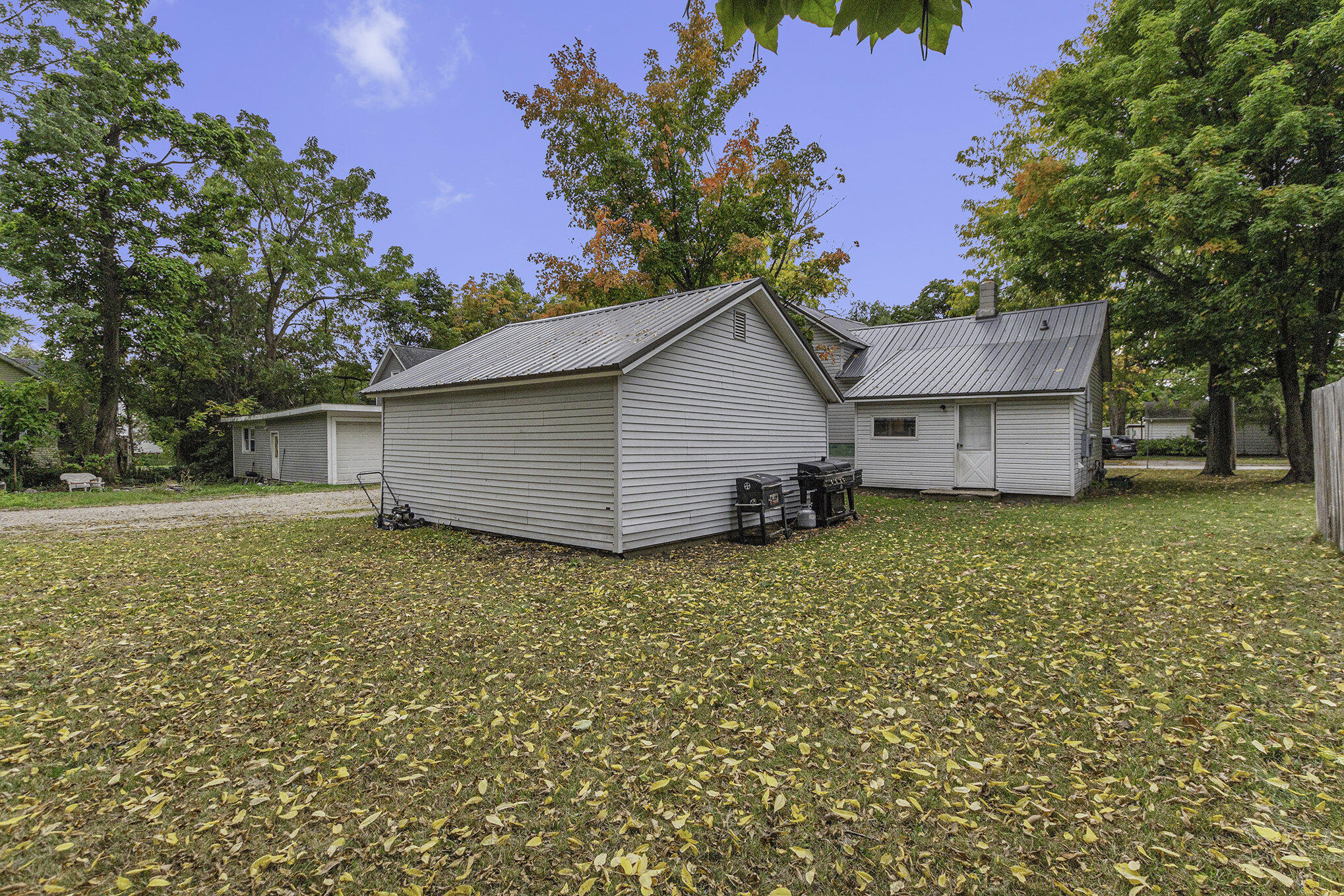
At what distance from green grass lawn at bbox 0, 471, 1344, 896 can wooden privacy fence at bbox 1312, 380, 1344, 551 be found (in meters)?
0.50

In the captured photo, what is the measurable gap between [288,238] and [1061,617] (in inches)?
1367

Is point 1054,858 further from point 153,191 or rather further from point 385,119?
point 153,191

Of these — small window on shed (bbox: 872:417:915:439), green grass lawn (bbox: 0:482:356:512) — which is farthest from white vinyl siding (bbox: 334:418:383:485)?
small window on shed (bbox: 872:417:915:439)

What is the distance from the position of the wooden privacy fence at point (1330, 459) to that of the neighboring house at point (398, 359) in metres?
26.9

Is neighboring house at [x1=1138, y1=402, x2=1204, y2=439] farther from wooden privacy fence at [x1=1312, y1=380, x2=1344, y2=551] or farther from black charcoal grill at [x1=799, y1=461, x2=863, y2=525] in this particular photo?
black charcoal grill at [x1=799, y1=461, x2=863, y2=525]

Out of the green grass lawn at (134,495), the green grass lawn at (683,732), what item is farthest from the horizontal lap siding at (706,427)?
the green grass lawn at (134,495)

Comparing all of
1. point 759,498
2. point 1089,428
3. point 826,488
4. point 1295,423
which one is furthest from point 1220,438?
point 759,498

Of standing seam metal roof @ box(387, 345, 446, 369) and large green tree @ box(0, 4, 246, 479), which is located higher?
large green tree @ box(0, 4, 246, 479)

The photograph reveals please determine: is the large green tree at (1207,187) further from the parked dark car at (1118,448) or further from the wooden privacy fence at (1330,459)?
the parked dark car at (1118,448)

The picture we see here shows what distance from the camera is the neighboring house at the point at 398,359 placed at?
27.5 m

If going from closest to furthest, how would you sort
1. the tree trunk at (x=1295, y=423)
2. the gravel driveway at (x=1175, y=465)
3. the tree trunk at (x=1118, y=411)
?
the tree trunk at (x=1295, y=423) < the gravel driveway at (x=1175, y=465) < the tree trunk at (x=1118, y=411)

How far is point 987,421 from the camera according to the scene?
14.9 metres

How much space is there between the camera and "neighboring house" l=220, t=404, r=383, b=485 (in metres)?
22.0

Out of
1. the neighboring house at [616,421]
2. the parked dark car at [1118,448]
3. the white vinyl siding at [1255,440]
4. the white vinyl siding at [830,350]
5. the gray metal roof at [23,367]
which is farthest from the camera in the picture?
the white vinyl siding at [1255,440]
